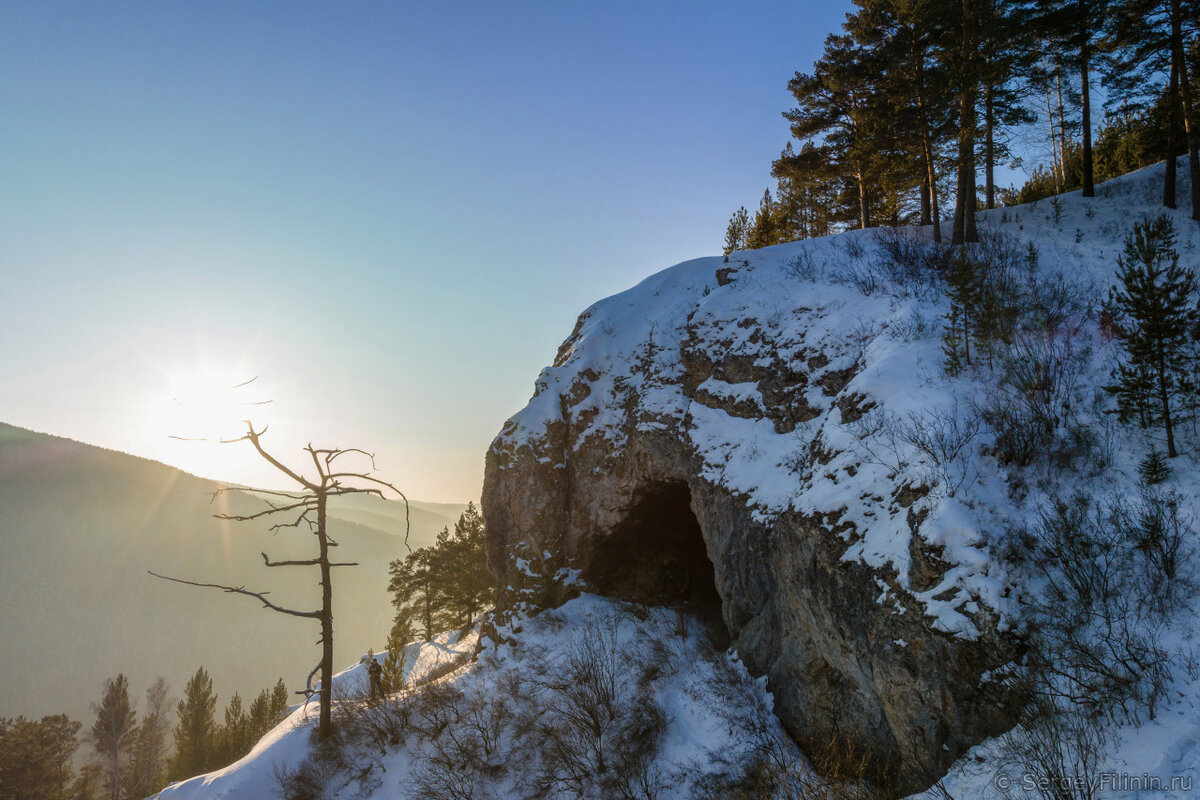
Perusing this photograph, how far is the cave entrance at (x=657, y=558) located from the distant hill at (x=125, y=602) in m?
119

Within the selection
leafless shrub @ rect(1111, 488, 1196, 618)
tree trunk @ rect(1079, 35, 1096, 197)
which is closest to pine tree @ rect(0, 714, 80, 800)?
leafless shrub @ rect(1111, 488, 1196, 618)

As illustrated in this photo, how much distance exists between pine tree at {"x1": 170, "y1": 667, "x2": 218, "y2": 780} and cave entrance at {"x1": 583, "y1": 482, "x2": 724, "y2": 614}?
137 feet

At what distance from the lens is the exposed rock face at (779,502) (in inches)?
269

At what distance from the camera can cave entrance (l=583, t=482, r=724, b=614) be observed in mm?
16312

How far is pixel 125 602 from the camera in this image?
14425 centimetres

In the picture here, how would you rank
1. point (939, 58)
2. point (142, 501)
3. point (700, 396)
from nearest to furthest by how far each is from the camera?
point (700, 396), point (939, 58), point (142, 501)

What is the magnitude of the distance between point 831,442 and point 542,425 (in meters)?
10.5

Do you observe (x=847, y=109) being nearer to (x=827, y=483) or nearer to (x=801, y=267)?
(x=801, y=267)

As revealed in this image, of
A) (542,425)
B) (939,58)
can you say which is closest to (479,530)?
(542,425)

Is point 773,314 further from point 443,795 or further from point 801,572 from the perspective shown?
point 443,795

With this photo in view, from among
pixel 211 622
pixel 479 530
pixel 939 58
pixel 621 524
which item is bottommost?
pixel 211 622

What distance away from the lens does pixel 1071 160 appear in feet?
88.5

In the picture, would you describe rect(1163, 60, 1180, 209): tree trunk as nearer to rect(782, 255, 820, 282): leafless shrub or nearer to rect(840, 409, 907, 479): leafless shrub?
rect(782, 255, 820, 282): leafless shrub

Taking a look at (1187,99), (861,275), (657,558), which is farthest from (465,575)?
(1187,99)
